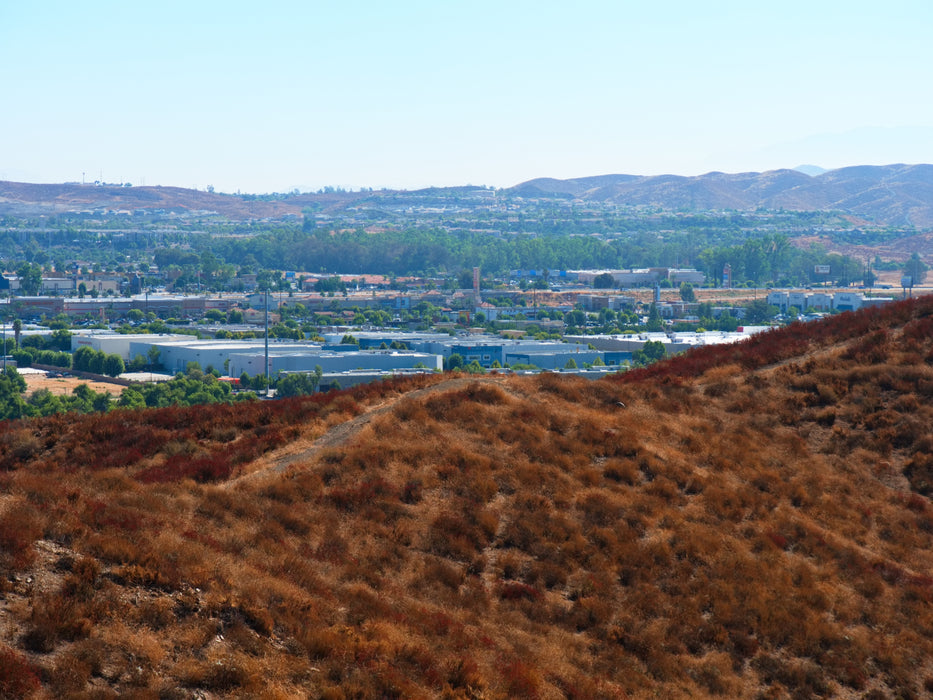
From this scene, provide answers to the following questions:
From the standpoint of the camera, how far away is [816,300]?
449ft

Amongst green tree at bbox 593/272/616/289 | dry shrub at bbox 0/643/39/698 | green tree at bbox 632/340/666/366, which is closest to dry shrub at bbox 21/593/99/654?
dry shrub at bbox 0/643/39/698

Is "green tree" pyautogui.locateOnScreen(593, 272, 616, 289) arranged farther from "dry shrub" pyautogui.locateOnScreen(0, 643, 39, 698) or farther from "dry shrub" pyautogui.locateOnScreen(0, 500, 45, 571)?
"dry shrub" pyautogui.locateOnScreen(0, 643, 39, 698)

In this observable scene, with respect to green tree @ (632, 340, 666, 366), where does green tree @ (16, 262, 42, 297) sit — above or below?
below

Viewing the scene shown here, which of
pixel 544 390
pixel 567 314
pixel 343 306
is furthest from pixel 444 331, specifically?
pixel 544 390

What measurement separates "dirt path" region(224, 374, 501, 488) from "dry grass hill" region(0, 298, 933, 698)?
0.10m

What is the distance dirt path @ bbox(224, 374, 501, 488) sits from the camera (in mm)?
18781

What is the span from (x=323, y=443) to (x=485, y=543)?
170 inches

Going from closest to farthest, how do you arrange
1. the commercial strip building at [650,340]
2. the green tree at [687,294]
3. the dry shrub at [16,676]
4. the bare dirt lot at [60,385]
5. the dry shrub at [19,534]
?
the dry shrub at [16,676] → the dry shrub at [19,534] → the bare dirt lot at [60,385] → the commercial strip building at [650,340] → the green tree at [687,294]

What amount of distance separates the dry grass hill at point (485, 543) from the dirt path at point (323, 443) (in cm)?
10

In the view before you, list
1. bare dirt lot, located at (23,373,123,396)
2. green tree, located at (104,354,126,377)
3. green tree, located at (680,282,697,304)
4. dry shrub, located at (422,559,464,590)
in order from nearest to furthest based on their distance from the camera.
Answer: dry shrub, located at (422,559,464,590) < bare dirt lot, located at (23,373,123,396) < green tree, located at (104,354,126,377) < green tree, located at (680,282,697,304)

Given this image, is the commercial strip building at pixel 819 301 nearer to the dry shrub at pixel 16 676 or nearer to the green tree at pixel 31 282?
the green tree at pixel 31 282

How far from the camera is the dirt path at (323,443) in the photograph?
1878 centimetres

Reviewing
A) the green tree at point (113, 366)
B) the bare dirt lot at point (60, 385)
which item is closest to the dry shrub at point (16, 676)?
the bare dirt lot at point (60, 385)

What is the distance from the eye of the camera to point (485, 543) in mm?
17438
